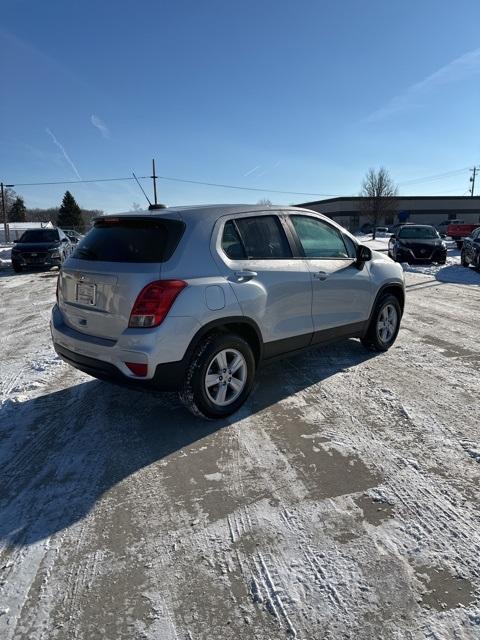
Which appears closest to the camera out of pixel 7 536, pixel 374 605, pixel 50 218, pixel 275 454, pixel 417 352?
pixel 374 605

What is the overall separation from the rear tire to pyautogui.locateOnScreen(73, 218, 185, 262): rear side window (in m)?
3.03

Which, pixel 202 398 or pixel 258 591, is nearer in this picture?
pixel 258 591

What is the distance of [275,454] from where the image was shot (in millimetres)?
3189

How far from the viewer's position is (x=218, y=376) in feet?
12.0

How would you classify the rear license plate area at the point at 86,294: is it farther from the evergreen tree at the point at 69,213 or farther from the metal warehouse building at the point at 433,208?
the evergreen tree at the point at 69,213

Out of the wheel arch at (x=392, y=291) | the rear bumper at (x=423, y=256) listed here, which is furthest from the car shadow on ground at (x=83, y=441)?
the rear bumper at (x=423, y=256)

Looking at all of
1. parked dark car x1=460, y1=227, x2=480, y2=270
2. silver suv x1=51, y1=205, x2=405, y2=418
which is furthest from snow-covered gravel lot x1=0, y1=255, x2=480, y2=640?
parked dark car x1=460, y1=227, x2=480, y2=270

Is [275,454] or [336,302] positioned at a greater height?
[336,302]

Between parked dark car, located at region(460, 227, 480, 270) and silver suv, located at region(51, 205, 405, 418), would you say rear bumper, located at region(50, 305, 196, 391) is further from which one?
parked dark car, located at region(460, 227, 480, 270)

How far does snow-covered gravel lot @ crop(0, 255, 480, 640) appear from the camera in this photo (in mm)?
1901

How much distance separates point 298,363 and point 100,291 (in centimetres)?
266

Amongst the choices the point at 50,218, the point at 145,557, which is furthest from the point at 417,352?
the point at 50,218

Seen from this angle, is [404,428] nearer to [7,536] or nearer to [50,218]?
[7,536]

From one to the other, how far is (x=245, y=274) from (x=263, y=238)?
0.55m
